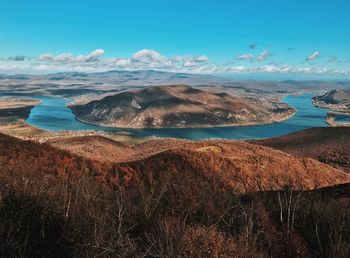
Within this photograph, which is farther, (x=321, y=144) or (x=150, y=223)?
(x=321, y=144)

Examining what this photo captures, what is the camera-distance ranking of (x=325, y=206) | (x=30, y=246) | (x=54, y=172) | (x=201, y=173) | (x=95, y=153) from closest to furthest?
(x=30, y=246) < (x=325, y=206) < (x=54, y=172) < (x=201, y=173) < (x=95, y=153)

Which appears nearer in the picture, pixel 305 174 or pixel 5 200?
pixel 5 200

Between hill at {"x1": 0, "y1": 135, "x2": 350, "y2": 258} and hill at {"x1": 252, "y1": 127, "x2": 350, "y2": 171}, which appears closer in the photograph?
hill at {"x1": 0, "y1": 135, "x2": 350, "y2": 258}

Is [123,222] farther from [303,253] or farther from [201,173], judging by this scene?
[201,173]

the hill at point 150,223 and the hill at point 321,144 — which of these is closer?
the hill at point 150,223

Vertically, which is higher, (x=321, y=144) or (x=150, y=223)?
(x=150, y=223)

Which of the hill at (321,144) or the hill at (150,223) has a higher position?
the hill at (150,223)

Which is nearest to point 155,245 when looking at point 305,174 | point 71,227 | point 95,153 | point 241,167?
point 71,227

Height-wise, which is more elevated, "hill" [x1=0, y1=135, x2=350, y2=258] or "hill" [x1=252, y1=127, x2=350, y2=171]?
"hill" [x1=0, y1=135, x2=350, y2=258]
